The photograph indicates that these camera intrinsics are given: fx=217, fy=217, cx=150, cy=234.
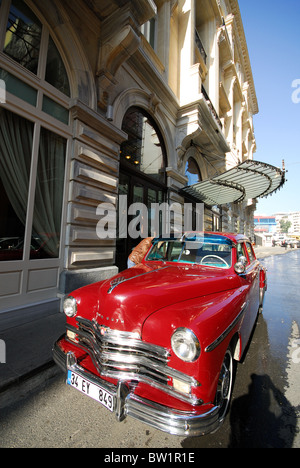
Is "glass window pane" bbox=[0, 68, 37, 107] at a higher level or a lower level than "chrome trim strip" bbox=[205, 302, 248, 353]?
higher

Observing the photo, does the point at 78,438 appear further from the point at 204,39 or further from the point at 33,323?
the point at 204,39

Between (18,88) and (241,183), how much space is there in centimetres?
1006

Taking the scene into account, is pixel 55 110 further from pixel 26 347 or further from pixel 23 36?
pixel 26 347

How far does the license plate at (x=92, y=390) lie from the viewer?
1681 mm

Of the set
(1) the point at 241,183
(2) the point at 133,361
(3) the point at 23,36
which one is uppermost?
(3) the point at 23,36

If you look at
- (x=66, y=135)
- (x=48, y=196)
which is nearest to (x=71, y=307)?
(x=48, y=196)

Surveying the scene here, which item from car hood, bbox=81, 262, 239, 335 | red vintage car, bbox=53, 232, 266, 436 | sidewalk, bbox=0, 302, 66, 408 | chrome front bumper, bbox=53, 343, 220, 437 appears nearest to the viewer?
chrome front bumper, bbox=53, 343, 220, 437

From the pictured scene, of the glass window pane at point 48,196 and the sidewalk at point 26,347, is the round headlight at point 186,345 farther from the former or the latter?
the glass window pane at point 48,196

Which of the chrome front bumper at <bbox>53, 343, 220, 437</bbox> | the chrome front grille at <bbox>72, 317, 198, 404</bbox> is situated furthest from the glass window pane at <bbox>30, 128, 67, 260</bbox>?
the chrome front bumper at <bbox>53, 343, 220, 437</bbox>

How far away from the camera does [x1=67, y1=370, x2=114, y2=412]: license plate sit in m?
1.68

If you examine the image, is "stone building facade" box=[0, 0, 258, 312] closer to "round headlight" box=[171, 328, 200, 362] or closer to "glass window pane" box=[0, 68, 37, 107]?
"glass window pane" box=[0, 68, 37, 107]

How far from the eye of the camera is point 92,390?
1.81m

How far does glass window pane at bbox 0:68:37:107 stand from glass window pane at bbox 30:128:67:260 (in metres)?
0.61
